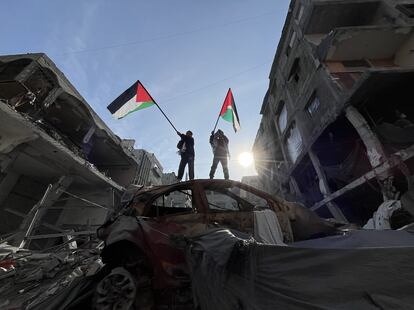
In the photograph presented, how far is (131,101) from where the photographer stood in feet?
33.6

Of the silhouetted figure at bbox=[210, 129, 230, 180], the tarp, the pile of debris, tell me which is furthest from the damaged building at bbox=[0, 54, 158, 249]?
the tarp

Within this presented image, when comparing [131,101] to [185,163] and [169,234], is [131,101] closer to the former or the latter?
[185,163]

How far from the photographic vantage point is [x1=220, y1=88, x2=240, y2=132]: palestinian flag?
11.4 metres

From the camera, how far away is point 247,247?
7.04 feet

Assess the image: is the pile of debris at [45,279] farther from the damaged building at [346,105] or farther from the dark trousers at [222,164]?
the damaged building at [346,105]

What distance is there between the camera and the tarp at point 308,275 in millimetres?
1541

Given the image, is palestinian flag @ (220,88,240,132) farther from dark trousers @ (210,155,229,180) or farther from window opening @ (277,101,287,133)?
window opening @ (277,101,287,133)

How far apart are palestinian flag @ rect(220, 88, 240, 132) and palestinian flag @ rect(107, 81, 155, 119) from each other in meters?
3.37

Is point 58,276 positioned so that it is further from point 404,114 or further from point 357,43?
point 357,43

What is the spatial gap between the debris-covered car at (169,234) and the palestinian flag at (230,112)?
22.8 ft

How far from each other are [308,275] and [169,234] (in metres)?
2.47

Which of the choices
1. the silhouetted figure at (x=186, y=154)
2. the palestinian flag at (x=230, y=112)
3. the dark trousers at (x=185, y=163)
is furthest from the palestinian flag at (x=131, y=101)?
the palestinian flag at (x=230, y=112)

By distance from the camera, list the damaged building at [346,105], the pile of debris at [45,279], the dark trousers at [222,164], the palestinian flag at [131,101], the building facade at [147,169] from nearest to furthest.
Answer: the pile of debris at [45,279] → the damaged building at [346,105] → the palestinian flag at [131,101] → the dark trousers at [222,164] → the building facade at [147,169]

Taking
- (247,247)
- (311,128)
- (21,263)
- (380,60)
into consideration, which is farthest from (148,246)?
(380,60)
